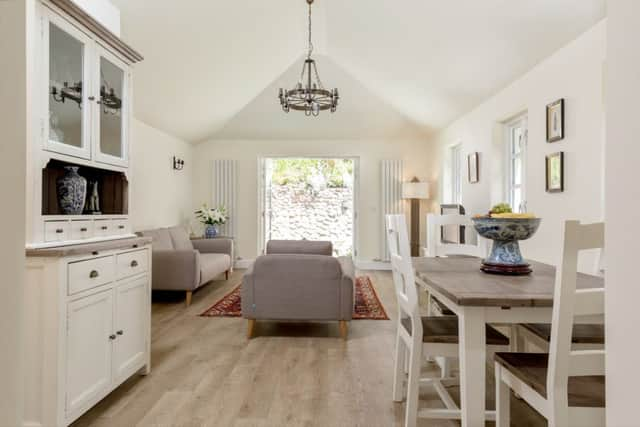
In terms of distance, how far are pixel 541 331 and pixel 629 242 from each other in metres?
1.54

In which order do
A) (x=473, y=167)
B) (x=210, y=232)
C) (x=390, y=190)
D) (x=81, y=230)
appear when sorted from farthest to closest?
1. (x=390, y=190)
2. (x=210, y=232)
3. (x=473, y=167)
4. (x=81, y=230)

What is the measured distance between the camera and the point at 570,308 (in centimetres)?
121

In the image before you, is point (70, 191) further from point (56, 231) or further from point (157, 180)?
point (157, 180)

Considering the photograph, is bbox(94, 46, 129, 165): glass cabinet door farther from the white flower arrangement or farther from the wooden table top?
the white flower arrangement

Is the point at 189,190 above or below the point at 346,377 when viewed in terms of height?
above

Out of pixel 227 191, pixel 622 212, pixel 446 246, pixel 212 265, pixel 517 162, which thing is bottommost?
pixel 212 265

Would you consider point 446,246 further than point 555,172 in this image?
No

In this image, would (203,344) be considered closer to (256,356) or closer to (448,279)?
(256,356)

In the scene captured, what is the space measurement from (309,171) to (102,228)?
5693 mm

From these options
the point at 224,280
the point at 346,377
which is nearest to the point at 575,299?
the point at 346,377

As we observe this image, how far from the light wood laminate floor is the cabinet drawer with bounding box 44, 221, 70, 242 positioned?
36.9 inches

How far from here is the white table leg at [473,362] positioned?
5.06 ft

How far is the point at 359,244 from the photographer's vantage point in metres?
7.38

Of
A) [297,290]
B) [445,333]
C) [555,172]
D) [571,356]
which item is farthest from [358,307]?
[571,356]
